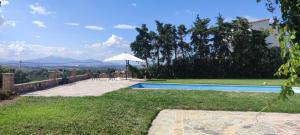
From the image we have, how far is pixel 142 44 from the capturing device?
3092cm

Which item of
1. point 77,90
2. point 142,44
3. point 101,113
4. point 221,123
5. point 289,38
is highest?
point 142,44

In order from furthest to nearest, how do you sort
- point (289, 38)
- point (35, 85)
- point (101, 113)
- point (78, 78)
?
point (78, 78) → point (35, 85) → point (101, 113) → point (289, 38)

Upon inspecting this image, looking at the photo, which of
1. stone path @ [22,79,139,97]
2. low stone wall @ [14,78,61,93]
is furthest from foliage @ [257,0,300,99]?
low stone wall @ [14,78,61,93]

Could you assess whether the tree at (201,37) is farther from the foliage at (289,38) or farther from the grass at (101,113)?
the foliage at (289,38)

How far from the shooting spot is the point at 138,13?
112 feet

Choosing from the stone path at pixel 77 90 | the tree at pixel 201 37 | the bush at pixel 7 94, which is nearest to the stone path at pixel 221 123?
the stone path at pixel 77 90

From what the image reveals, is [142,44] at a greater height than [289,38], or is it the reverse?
[142,44]

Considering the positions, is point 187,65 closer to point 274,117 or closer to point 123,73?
point 123,73

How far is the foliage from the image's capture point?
197 cm

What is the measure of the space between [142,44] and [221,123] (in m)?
22.4

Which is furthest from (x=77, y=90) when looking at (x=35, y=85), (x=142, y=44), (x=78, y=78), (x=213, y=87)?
(x=142, y=44)

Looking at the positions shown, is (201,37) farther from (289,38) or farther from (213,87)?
(289,38)

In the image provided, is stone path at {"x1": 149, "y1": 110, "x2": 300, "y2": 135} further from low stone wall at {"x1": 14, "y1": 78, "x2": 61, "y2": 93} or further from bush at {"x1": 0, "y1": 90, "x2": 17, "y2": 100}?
low stone wall at {"x1": 14, "y1": 78, "x2": 61, "y2": 93}

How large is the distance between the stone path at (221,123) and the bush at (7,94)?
606 cm
